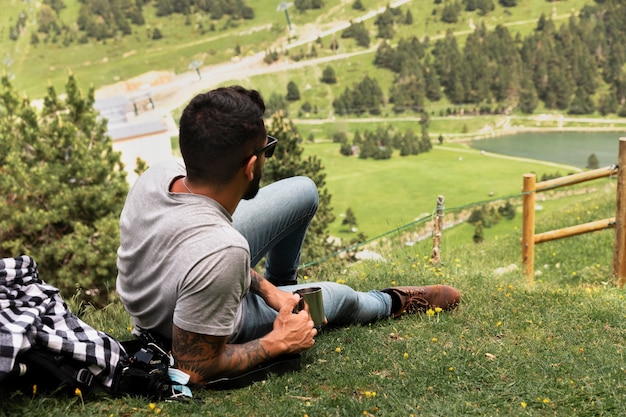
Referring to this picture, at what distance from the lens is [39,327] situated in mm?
2492

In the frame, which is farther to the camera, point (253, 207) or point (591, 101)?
point (591, 101)

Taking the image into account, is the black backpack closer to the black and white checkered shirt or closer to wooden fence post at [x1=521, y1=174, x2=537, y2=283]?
the black and white checkered shirt

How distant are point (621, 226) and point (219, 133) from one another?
16.3 feet

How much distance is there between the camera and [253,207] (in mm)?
3406

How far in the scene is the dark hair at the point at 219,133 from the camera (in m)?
2.51

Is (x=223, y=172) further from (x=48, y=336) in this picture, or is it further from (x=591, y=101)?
(x=591, y=101)

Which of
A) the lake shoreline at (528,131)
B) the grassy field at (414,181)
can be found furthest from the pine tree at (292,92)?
the lake shoreline at (528,131)

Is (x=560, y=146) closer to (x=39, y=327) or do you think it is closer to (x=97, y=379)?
(x=97, y=379)

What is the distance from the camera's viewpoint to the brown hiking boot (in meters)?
3.96

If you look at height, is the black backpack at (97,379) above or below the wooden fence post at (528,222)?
above

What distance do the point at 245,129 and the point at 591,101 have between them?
147395mm

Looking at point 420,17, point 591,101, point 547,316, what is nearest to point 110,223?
point 547,316

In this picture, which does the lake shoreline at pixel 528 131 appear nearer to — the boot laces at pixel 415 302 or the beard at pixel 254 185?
the boot laces at pixel 415 302

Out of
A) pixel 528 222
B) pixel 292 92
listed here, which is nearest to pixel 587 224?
pixel 528 222
